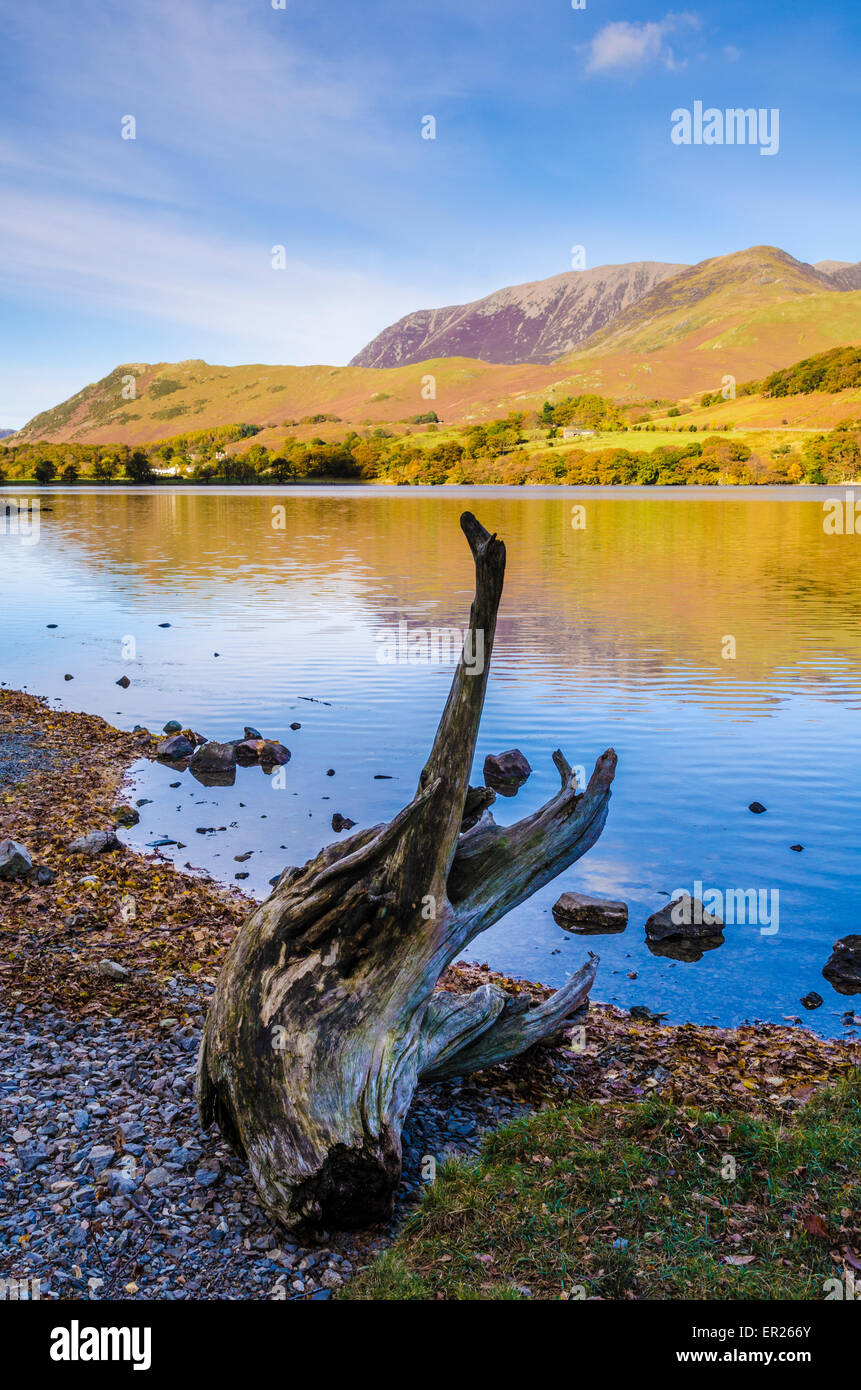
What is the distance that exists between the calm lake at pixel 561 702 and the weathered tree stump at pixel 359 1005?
448cm

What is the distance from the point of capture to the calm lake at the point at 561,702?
50.0 feet

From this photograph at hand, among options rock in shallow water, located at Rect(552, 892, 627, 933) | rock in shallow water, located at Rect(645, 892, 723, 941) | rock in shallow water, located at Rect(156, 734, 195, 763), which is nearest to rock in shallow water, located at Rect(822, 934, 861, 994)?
rock in shallow water, located at Rect(645, 892, 723, 941)

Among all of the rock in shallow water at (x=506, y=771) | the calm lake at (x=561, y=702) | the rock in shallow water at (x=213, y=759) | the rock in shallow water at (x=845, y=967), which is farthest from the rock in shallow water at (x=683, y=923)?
the rock in shallow water at (x=213, y=759)

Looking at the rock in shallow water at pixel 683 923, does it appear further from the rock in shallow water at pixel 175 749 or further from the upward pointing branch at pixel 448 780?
the rock in shallow water at pixel 175 749

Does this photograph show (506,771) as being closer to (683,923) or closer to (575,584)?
(683,923)

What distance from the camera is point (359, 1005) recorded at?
328 inches

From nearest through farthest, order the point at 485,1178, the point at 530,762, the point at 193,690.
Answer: the point at 485,1178 < the point at 530,762 < the point at 193,690

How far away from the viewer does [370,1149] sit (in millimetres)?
7500

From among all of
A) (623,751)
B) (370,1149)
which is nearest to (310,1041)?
(370,1149)

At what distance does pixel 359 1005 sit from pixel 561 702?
22.5m

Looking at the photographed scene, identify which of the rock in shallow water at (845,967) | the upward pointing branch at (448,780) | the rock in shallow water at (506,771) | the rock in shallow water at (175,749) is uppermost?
the upward pointing branch at (448,780)
